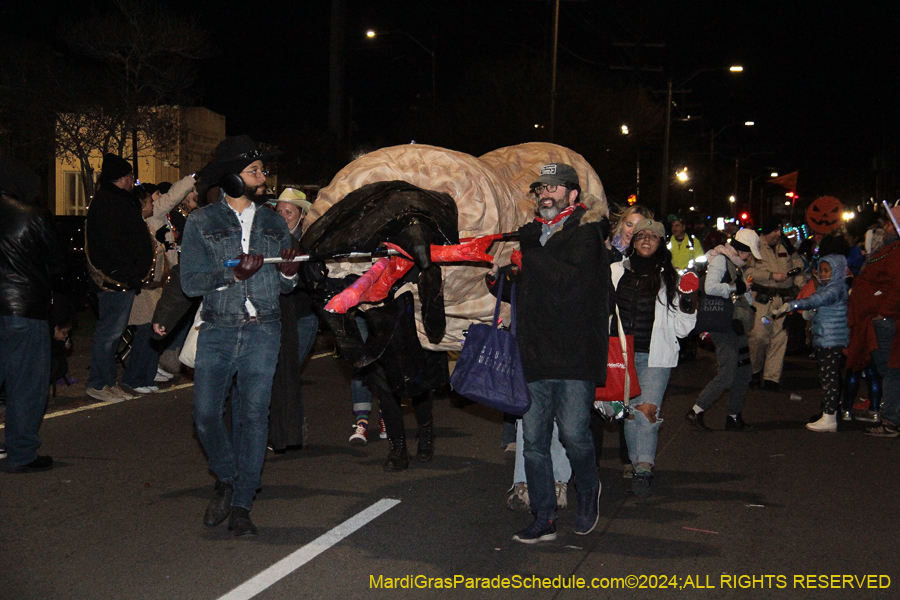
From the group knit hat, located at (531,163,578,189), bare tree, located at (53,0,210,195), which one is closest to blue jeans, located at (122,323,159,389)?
knit hat, located at (531,163,578,189)

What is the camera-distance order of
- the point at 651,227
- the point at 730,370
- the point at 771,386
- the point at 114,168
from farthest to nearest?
the point at 771,386 → the point at 114,168 → the point at 730,370 → the point at 651,227

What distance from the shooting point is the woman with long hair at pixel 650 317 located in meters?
6.34

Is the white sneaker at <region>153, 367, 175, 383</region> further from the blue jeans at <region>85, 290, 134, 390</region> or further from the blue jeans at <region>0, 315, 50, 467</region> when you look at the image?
the blue jeans at <region>0, 315, 50, 467</region>

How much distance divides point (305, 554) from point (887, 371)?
5.92m

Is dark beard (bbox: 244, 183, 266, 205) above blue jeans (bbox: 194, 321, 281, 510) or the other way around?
above

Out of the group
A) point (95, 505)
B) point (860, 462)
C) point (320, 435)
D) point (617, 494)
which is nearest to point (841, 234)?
point (860, 462)

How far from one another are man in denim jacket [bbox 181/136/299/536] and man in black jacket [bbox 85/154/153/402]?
4.16 m

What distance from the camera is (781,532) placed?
5570 millimetres

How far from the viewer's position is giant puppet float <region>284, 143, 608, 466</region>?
18.8 feet

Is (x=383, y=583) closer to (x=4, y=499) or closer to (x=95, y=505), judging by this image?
(x=95, y=505)

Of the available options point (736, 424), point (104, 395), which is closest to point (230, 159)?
point (104, 395)

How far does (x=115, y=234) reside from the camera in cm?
908

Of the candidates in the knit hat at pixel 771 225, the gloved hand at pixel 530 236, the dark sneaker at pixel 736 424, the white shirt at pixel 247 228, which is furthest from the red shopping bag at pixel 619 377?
the knit hat at pixel 771 225

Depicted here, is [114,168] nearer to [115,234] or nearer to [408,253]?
[115,234]
